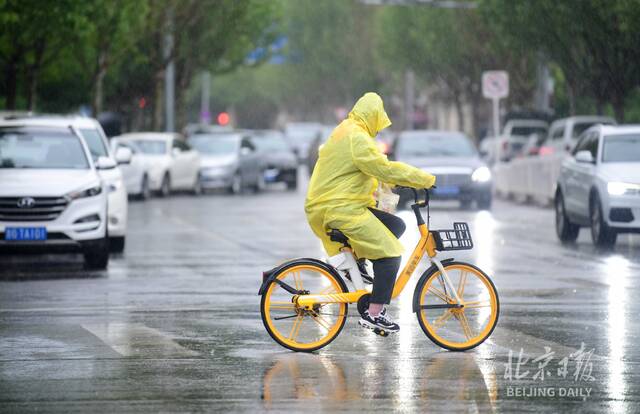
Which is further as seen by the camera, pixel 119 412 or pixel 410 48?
pixel 410 48

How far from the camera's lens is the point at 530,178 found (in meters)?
35.2

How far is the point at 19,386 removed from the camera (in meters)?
8.80

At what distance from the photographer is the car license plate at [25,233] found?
1642cm

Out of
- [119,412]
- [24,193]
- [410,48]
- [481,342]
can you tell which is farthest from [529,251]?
[410,48]

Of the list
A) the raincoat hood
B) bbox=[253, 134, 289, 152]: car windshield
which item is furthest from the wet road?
bbox=[253, 134, 289, 152]: car windshield

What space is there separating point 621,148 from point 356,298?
11.2 m

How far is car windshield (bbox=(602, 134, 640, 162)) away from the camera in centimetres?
2055

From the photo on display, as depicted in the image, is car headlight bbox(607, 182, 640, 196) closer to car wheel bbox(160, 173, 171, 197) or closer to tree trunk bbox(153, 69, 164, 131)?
car wheel bbox(160, 173, 171, 197)

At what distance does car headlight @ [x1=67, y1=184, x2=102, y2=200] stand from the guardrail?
15.6 m

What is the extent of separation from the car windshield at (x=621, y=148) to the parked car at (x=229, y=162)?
2082 centimetres

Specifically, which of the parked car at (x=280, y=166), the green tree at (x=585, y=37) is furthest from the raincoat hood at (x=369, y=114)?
the parked car at (x=280, y=166)

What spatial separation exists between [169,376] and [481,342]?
2.25 m

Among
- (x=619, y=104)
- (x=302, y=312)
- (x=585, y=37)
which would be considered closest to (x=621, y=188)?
(x=302, y=312)

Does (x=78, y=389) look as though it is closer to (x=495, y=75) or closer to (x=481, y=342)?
(x=481, y=342)
